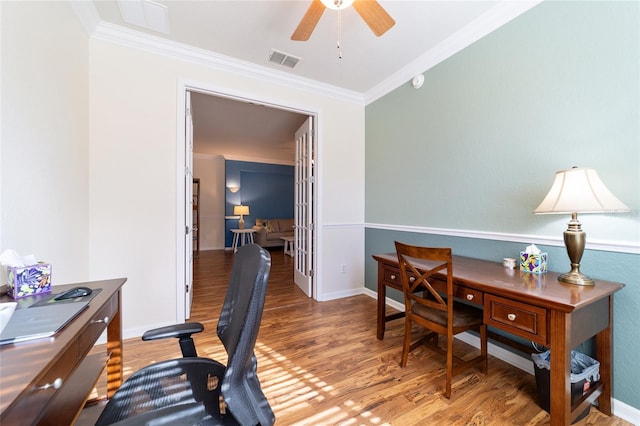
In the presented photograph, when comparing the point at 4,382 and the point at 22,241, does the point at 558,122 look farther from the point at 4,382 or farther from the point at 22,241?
the point at 22,241

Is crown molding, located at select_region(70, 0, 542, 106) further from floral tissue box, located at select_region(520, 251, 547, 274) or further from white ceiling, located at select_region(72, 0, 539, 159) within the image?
floral tissue box, located at select_region(520, 251, 547, 274)

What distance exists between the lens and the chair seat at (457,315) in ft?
5.30

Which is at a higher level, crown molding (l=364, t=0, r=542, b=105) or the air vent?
the air vent

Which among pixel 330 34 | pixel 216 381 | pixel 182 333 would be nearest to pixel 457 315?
pixel 216 381

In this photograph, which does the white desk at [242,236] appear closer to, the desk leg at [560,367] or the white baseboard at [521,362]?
the white baseboard at [521,362]

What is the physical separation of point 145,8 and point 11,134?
140cm

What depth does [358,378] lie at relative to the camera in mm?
1717

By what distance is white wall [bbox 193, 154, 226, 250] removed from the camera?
7047 millimetres

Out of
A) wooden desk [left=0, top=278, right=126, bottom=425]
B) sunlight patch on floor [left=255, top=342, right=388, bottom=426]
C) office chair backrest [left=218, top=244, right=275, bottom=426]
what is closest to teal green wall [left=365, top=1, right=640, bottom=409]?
sunlight patch on floor [left=255, top=342, right=388, bottom=426]

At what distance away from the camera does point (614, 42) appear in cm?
145

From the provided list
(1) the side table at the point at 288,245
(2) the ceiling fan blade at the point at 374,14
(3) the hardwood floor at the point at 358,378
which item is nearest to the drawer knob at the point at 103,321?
(3) the hardwood floor at the point at 358,378

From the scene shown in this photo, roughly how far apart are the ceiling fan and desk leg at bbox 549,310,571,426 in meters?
1.87

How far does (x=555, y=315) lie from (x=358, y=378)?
3.85 ft

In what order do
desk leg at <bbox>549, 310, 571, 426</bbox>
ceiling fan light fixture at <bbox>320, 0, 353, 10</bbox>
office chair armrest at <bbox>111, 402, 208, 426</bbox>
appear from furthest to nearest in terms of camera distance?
ceiling fan light fixture at <bbox>320, 0, 353, 10</bbox>, desk leg at <bbox>549, 310, 571, 426</bbox>, office chair armrest at <bbox>111, 402, 208, 426</bbox>
